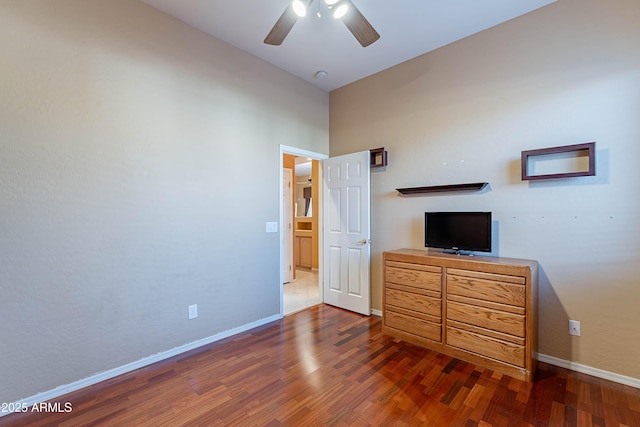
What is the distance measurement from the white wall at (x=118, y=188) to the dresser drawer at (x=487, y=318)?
2.05 metres

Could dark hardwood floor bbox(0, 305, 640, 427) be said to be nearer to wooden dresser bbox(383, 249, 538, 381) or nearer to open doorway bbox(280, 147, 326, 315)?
Result: wooden dresser bbox(383, 249, 538, 381)

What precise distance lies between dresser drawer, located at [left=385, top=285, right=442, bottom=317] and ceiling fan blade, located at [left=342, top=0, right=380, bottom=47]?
90.1 inches

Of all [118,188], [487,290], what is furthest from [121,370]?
[487,290]

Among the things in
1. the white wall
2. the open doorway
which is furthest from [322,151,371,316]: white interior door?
the white wall

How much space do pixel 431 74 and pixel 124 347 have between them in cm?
396

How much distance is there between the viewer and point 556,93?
7.96 feet

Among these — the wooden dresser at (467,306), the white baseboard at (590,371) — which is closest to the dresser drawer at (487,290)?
the wooden dresser at (467,306)

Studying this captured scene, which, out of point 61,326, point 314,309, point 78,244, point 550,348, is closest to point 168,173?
point 78,244

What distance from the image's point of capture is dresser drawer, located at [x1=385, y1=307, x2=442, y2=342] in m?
2.68

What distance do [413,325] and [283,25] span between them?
285cm

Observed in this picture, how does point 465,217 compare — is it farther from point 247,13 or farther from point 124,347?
point 124,347

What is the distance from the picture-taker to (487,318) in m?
2.36

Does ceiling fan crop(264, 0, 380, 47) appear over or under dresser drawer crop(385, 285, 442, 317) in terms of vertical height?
over

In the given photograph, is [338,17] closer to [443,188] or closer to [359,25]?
[359,25]
